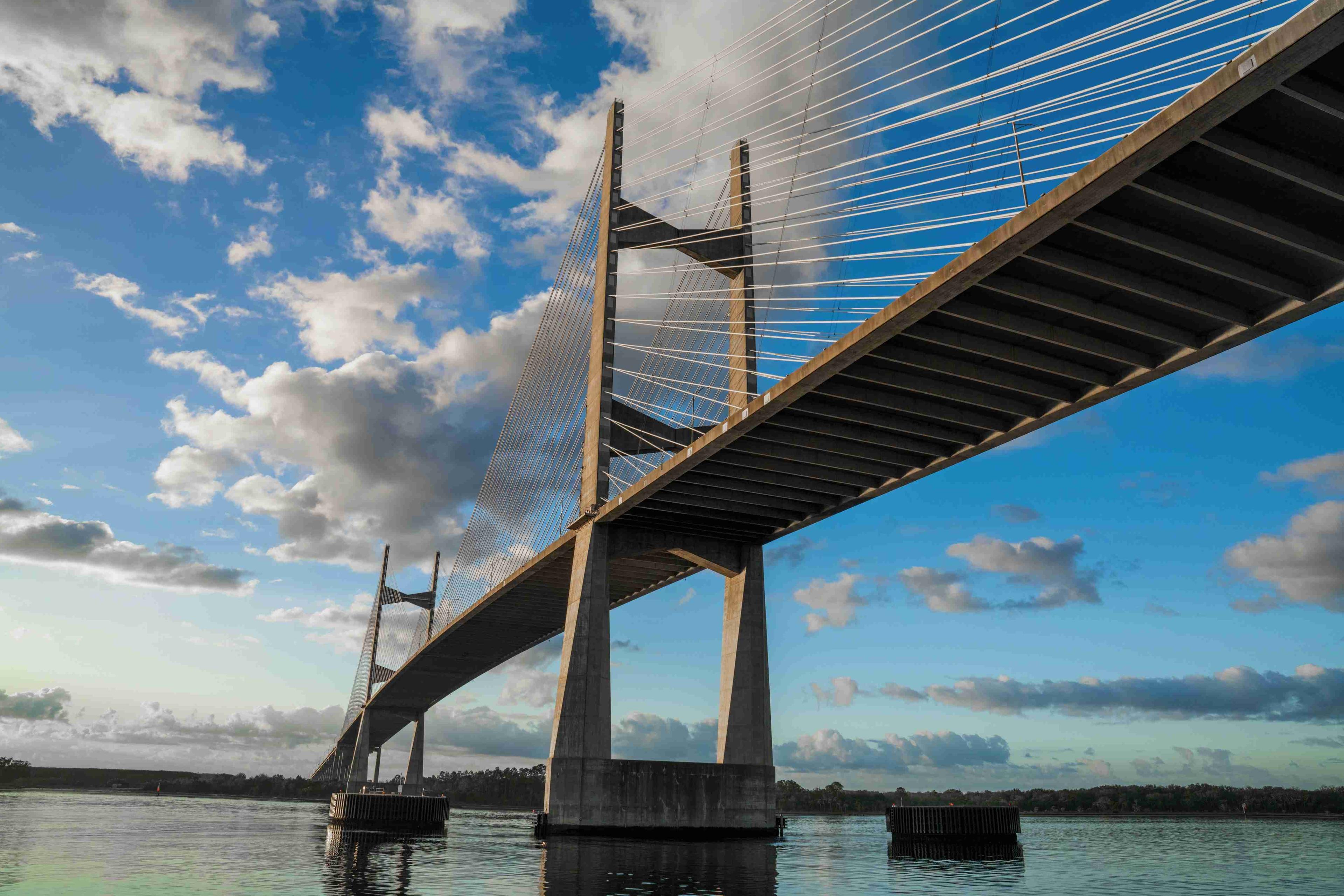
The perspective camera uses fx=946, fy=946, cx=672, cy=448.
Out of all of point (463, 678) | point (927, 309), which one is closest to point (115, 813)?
point (463, 678)

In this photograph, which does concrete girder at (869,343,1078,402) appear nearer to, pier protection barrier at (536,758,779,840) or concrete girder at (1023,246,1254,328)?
concrete girder at (1023,246,1254,328)

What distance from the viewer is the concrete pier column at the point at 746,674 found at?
34.0 meters

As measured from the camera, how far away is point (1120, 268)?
1634 cm

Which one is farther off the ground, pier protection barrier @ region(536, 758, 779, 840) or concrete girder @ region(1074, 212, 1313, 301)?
concrete girder @ region(1074, 212, 1313, 301)

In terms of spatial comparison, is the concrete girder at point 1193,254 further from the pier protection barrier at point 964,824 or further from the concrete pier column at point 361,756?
the concrete pier column at point 361,756

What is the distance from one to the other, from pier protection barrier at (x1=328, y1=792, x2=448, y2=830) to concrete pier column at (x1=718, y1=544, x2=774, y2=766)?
1219cm

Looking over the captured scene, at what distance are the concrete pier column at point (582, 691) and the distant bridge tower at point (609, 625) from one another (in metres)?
0.04

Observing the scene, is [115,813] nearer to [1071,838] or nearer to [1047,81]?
[1071,838]

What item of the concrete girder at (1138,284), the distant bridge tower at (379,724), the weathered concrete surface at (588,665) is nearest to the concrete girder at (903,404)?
the concrete girder at (1138,284)

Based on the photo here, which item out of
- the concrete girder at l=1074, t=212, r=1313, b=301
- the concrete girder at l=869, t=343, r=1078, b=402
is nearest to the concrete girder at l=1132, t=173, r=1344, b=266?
the concrete girder at l=1074, t=212, r=1313, b=301

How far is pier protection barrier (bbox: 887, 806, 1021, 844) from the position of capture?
35.8 m

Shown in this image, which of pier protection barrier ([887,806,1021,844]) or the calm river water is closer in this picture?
the calm river water

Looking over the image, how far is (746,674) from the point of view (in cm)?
3453

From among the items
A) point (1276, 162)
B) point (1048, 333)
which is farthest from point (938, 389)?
point (1276, 162)
